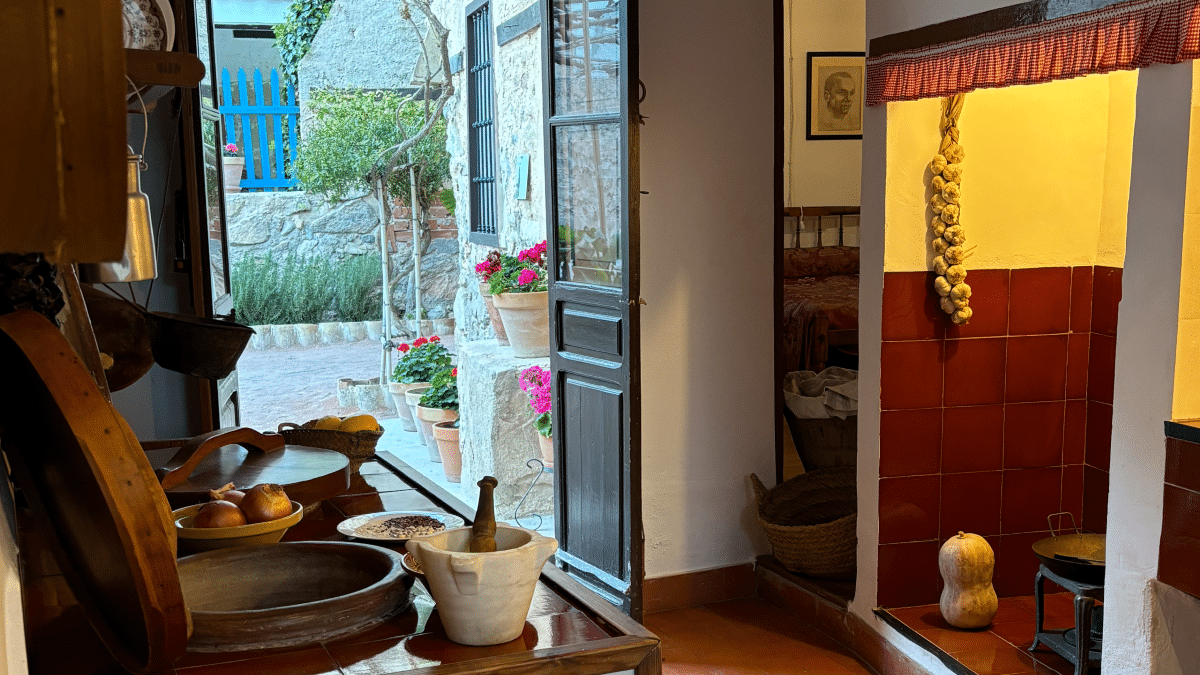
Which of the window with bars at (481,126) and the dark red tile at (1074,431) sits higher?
the window with bars at (481,126)

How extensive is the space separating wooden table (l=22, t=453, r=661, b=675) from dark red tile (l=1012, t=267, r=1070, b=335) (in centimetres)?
254

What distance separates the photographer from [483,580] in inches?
52.7

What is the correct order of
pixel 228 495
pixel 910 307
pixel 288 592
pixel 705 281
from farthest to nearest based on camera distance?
pixel 705 281
pixel 910 307
pixel 228 495
pixel 288 592

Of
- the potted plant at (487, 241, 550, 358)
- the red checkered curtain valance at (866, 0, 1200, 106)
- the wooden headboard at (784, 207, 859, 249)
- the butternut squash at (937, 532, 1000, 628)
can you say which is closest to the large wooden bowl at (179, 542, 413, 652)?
the red checkered curtain valance at (866, 0, 1200, 106)

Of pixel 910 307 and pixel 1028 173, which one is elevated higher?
pixel 1028 173

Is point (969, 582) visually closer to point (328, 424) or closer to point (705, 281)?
point (705, 281)

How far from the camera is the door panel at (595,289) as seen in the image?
3.94 m

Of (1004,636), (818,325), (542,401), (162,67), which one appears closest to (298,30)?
(542,401)

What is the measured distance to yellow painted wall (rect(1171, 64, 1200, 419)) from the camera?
241 centimetres

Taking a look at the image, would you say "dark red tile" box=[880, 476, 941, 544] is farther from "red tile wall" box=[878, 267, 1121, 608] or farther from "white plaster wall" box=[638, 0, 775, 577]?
"white plaster wall" box=[638, 0, 775, 577]

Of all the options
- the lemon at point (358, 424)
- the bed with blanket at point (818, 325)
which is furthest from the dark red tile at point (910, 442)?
the lemon at point (358, 424)

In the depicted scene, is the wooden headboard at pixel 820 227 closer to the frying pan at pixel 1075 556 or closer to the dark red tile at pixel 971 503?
the dark red tile at pixel 971 503

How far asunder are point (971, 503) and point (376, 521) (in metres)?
2.42

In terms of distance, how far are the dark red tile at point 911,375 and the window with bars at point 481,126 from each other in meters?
3.95
